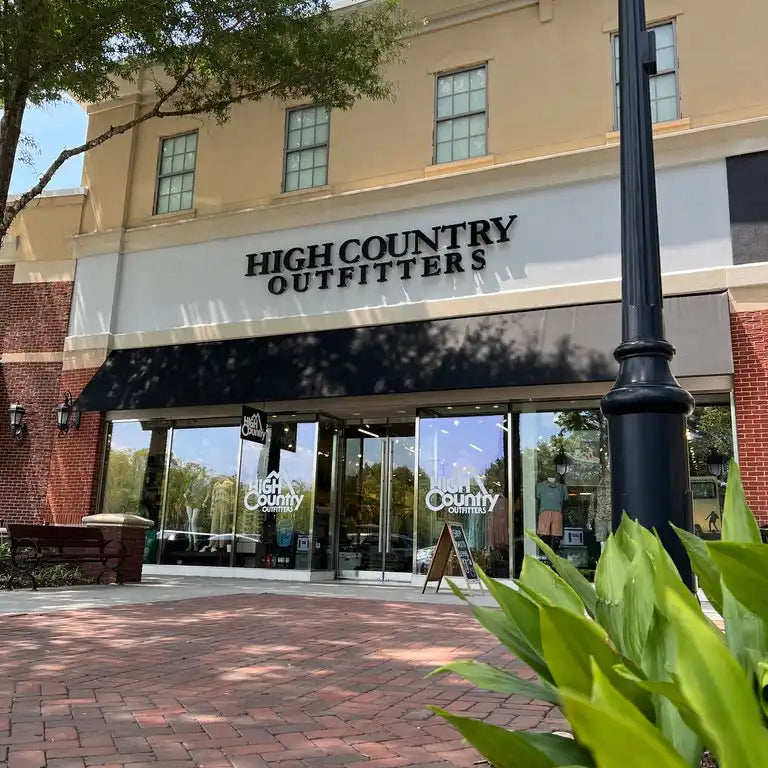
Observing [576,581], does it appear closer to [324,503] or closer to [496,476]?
[496,476]

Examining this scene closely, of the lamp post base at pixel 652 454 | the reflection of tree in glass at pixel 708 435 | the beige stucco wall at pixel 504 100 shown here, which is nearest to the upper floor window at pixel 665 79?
the beige stucco wall at pixel 504 100

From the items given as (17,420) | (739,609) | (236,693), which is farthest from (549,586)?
(17,420)

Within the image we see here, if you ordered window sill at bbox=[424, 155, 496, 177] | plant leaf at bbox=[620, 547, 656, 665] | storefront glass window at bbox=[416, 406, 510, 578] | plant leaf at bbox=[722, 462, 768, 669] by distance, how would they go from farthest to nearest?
window sill at bbox=[424, 155, 496, 177], storefront glass window at bbox=[416, 406, 510, 578], plant leaf at bbox=[620, 547, 656, 665], plant leaf at bbox=[722, 462, 768, 669]

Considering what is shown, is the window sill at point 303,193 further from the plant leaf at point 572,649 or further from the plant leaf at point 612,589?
the plant leaf at point 572,649

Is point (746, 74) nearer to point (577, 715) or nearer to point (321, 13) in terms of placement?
point (321, 13)

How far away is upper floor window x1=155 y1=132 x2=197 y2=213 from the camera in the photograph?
51.6ft

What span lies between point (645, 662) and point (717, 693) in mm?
490

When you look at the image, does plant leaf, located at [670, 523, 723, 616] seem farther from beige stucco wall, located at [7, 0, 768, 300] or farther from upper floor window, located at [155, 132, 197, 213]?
upper floor window, located at [155, 132, 197, 213]

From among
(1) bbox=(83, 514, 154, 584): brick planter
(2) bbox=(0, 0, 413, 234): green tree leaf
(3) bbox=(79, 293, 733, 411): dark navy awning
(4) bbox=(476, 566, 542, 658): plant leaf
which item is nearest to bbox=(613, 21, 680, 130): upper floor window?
(3) bbox=(79, 293, 733, 411): dark navy awning

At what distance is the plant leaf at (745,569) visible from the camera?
1271 mm

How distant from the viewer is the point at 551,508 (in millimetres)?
11664

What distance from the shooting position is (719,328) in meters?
10.3

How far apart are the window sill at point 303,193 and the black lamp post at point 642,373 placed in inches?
Answer: 423

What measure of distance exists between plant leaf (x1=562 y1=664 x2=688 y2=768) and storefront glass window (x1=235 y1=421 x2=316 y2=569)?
12.7 metres
